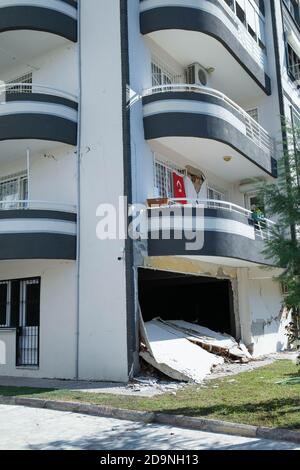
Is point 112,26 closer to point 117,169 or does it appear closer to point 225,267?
point 117,169

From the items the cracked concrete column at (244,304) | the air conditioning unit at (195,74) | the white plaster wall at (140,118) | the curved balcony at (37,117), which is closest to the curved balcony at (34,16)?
the curved balcony at (37,117)

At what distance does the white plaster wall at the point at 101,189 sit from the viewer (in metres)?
12.3

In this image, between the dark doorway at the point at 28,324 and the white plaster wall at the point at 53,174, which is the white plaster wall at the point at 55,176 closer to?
the white plaster wall at the point at 53,174

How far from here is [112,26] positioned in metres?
13.7

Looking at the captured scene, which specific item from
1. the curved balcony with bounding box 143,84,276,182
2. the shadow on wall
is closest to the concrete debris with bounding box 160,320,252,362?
the shadow on wall

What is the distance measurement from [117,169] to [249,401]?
6.72m

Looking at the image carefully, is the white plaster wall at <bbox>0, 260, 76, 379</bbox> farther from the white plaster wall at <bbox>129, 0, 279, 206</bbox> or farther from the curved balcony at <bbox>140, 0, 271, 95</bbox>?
the curved balcony at <bbox>140, 0, 271, 95</bbox>

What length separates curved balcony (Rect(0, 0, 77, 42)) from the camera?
14.0 m

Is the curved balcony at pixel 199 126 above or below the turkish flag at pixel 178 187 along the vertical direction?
above

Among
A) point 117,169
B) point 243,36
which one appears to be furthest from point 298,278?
point 243,36

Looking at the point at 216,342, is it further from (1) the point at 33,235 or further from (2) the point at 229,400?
(1) the point at 33,235

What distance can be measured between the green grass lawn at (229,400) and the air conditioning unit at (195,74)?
9920mm

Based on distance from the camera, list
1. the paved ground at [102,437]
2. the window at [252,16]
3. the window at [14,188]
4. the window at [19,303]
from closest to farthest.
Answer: the paved ground at [102,437], the window at [19,303], the window at [14,188], the window at [252,16]

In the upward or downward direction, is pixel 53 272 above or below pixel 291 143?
below
